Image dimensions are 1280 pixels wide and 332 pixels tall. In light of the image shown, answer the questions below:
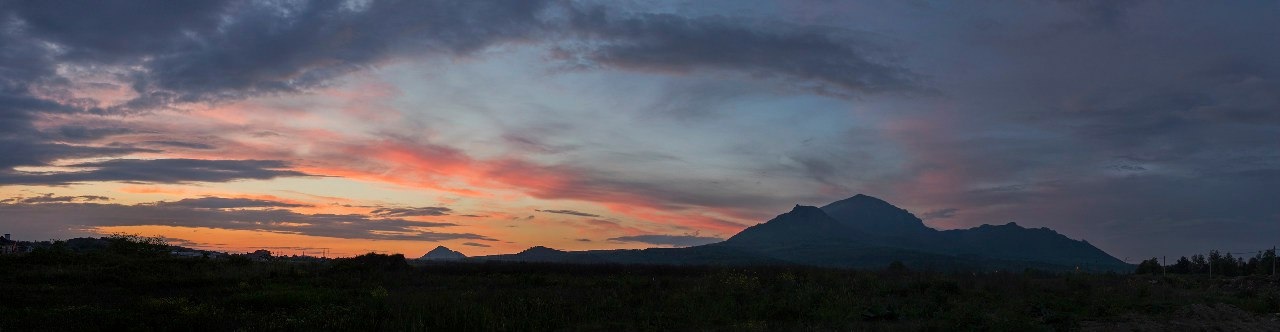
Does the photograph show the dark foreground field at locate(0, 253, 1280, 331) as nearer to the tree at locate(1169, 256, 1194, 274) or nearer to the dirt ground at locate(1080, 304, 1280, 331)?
the dirt ground at locate(1080, 304, 1280, 331)

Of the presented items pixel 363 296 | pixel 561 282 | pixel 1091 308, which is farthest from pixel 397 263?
pixel 1091 308

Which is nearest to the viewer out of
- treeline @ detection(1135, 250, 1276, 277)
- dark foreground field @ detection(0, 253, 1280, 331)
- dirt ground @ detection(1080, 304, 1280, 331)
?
dirt ground @ detection(1080, 304, 1280, 331)

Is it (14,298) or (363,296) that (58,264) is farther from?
(363,296)

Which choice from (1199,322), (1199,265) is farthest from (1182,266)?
(1199,322)

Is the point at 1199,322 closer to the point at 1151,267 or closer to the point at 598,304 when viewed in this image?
the point at 598,304

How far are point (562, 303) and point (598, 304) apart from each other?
49.5 inches

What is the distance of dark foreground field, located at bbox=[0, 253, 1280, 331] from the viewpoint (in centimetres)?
2066

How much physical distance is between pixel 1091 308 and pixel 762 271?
63.8ft

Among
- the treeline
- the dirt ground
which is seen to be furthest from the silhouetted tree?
the dirt ground

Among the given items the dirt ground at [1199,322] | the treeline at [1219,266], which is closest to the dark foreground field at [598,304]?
the dirt ground at [1199,322]

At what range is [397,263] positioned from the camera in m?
48.7

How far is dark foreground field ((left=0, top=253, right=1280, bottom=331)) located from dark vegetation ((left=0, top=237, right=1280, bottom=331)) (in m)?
0.07

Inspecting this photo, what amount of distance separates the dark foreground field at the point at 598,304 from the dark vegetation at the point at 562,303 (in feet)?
0.24

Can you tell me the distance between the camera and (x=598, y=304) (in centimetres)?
2542
